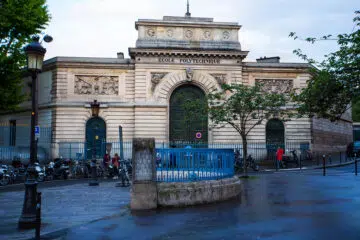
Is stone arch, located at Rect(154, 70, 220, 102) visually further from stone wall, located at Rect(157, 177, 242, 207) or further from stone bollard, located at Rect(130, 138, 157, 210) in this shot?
stone bollard, located at Rect(130, 138, 157, 210)

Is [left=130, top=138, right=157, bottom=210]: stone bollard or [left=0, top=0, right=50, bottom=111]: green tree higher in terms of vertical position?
[left=0, top=0, right=50, bottom=111]: green tree

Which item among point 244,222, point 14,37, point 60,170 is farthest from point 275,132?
point 244,222

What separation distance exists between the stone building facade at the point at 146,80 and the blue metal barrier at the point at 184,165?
1995 cm

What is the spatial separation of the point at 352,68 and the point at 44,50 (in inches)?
330

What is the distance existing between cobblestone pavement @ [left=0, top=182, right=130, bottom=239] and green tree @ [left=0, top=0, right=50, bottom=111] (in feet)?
47.5

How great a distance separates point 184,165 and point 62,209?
370 cm

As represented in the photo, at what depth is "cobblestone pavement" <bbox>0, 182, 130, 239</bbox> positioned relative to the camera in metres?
8.04

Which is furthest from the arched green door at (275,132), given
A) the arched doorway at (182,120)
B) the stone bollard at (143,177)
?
the stone bollard at (143,177)

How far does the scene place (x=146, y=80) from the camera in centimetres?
3159

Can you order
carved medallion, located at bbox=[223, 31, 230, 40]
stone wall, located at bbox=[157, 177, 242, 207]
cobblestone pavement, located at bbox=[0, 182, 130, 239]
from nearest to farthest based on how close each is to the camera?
cobblestone pavement, located at bbox=[0, 182, 130, 239]
stone wall, located at bbox=[157, 177, 242, 207]
carved medallion, located at bbox=[223, 31, 230, 40]

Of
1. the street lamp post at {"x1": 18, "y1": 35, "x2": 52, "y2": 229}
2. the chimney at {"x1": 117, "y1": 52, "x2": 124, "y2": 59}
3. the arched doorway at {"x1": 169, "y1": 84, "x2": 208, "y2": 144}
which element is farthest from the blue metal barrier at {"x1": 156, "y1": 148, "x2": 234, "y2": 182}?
the chimney at {"x1": 117, "y1": 52, "x2": 124, "y2": 59}

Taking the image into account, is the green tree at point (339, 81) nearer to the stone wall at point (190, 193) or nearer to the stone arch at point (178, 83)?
the stone wall at point (190, 193)

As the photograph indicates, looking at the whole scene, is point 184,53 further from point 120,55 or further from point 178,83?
point 120,55

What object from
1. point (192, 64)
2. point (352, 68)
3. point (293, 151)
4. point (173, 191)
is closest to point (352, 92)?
point (352, 68)
